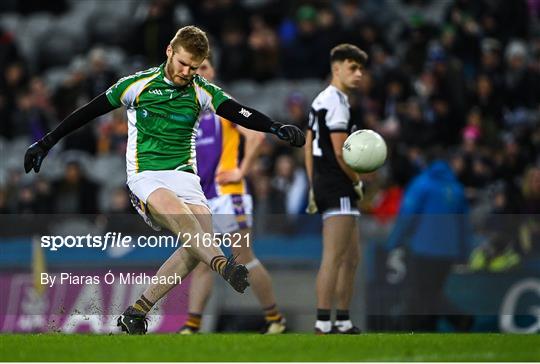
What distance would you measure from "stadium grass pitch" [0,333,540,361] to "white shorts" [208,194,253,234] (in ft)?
6.43

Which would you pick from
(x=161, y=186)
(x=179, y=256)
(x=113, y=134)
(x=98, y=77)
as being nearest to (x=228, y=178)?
(x=179, y=256)

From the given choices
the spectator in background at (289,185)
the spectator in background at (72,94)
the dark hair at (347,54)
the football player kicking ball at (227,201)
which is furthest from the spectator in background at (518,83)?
the dark hair at (347,54)

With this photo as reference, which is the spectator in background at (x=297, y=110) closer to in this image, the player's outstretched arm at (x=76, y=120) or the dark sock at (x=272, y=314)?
the dark sock at (x=272, y=314)

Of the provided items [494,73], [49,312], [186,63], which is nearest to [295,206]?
Answer: [494,73]

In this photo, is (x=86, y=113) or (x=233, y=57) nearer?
(x=86, y=113)

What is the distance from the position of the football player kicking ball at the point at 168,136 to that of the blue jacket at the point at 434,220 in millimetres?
4750

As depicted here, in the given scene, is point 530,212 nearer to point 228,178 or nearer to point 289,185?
point 289,185

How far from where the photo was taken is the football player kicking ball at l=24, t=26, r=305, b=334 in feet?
34.0

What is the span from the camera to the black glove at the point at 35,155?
412 inches

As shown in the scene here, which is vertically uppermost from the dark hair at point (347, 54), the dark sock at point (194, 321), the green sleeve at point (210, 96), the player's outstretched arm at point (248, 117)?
the dark hair at point (347, 54)

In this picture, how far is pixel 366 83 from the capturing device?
19.7 meters

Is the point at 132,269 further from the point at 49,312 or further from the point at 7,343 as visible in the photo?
the point at 7,343

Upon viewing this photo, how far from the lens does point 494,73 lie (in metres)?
20.0

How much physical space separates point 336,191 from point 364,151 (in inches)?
23.2
